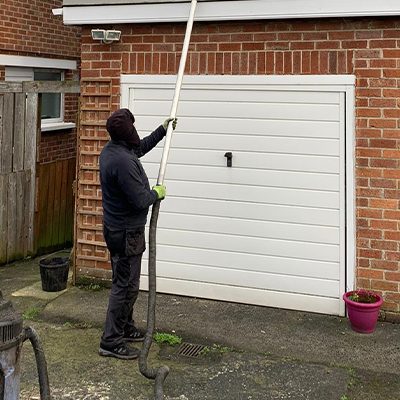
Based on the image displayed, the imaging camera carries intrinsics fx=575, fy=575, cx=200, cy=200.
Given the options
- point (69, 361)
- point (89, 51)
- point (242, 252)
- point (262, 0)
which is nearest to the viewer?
point (69, 361)

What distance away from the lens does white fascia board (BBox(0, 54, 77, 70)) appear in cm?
893

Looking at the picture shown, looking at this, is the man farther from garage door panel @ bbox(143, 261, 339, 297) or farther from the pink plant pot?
the pink plant pot

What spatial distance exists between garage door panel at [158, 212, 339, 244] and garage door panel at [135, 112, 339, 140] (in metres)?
0.94

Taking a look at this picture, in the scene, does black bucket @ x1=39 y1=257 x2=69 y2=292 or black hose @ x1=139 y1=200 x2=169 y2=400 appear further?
black bucket @ x1=39 y1=257 x2=69 y2=292

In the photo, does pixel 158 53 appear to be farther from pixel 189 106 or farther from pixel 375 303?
pixel 375 303

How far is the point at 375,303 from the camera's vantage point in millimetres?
5348

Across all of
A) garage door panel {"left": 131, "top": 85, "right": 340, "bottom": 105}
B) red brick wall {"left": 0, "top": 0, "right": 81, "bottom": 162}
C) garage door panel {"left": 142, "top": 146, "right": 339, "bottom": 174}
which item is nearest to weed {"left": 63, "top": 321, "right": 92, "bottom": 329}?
garage door panel {"left": 142, "top": 146, "right": 339, "bottom": 174}

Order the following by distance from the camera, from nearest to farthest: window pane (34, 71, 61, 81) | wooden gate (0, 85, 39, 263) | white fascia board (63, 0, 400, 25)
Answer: white fascia board (63, 0, 400, 25) → wooden gate (0, 85, 39, 263) → window pane (34, 71, 61, 81)

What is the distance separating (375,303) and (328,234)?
0.88m

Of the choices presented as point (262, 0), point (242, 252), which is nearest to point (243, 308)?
point (242, 252)

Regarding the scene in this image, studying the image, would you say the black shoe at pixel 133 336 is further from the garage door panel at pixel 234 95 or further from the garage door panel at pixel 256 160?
the garage door panel at pixel 234 95

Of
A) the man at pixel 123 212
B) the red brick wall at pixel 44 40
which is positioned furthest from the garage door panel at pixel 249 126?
the red brick wall at pixel 44 40

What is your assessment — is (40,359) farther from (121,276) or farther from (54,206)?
(54,206)

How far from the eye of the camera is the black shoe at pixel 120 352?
4828 mm
